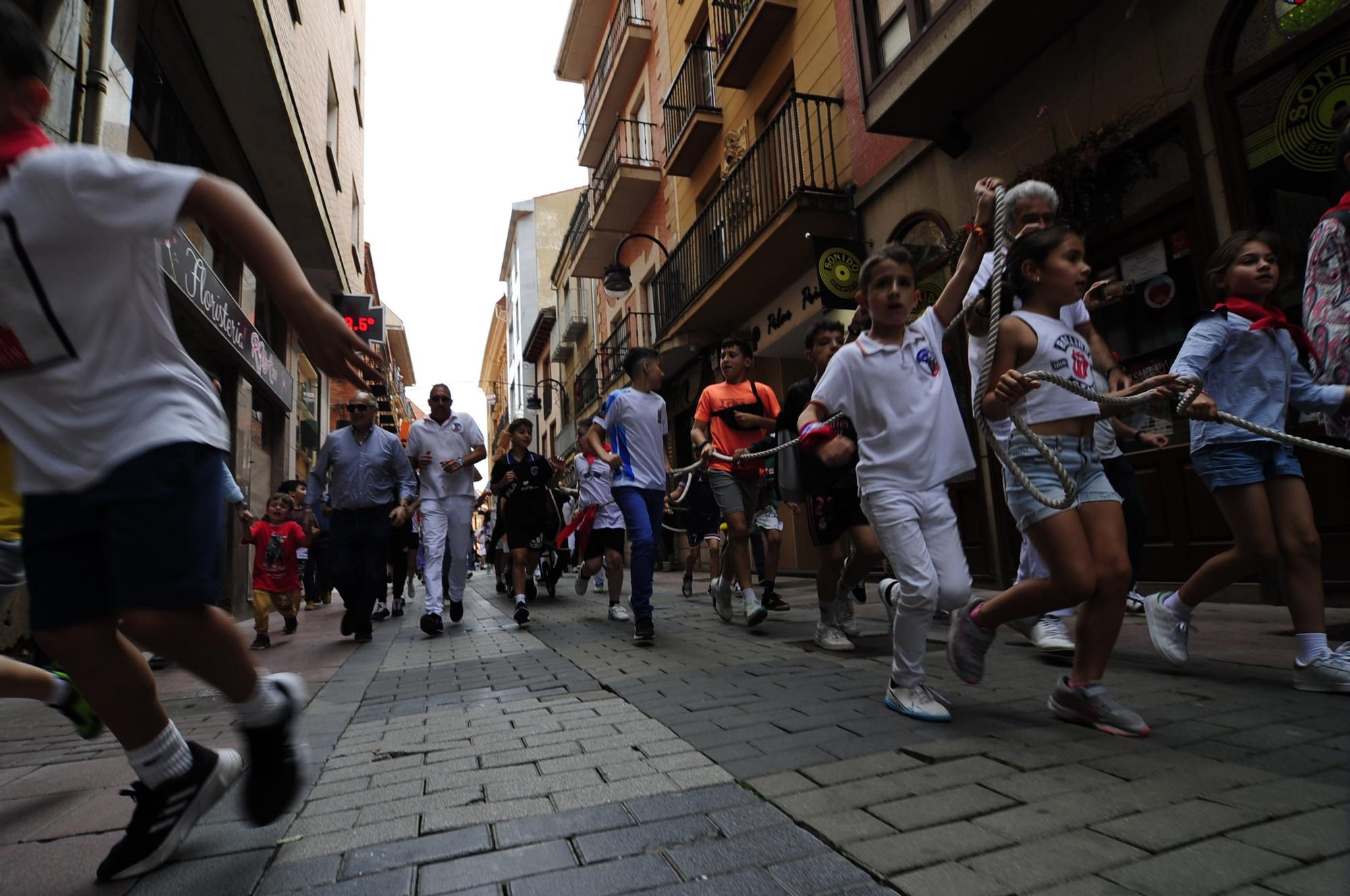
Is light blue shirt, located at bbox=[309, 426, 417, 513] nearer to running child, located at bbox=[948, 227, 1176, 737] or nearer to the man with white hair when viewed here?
the man with white hair

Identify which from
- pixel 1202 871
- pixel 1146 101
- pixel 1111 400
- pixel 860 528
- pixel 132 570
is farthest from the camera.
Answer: pixel 1146 101

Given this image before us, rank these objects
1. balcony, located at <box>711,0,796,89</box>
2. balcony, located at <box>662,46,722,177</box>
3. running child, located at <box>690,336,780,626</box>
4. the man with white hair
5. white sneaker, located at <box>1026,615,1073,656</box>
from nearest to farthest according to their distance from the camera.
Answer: the man with white hair < white sneaker, located at <box>1026,615,1073,656</box> < running child, located at <box>690,336,780,626</box> < balcony, located at <box>711,0,796,89</box> < balcony, located at <box>662,46,722,177</box>

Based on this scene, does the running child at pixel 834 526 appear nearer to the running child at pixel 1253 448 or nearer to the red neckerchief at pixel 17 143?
the running child at pixel 1253 448

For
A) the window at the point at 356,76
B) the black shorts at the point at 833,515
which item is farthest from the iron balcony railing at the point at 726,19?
the black shorts at the point at 833,515

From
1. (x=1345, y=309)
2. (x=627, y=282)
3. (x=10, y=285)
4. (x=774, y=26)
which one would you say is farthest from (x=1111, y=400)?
(x=627, y=282)

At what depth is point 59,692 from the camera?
269cm

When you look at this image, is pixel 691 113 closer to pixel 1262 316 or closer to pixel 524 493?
pixel 524 493

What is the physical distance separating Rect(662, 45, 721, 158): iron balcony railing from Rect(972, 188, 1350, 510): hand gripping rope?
1314 centimetres

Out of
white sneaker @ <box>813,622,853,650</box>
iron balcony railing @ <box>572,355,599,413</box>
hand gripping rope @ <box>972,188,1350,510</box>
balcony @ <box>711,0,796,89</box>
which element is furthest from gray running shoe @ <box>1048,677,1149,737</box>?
iron balcony railing @ <box>572,355,599,413</box>

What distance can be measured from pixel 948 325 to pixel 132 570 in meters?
2.95

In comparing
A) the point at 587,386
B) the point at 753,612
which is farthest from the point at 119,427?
the point at 587,386

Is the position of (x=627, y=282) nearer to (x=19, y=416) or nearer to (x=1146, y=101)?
(x=1146, y=101)

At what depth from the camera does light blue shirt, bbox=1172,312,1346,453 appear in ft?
10.5

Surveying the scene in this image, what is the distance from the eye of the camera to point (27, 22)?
5.65 ft
